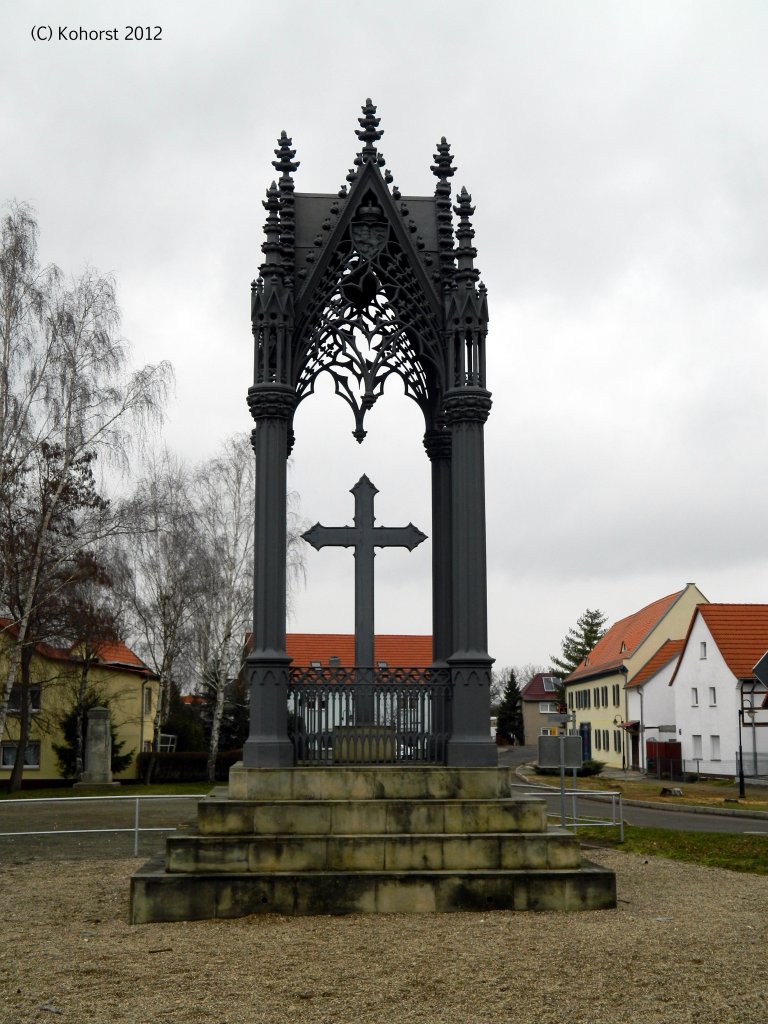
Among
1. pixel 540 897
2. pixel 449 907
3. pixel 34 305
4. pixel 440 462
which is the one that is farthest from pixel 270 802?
pixel 34 305

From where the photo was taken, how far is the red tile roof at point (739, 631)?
42.1 metres

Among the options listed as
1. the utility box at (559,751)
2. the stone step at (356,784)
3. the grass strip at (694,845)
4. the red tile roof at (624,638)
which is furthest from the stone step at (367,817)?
the red tile roof at (624,638)

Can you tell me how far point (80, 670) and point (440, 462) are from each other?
32321 millimetres

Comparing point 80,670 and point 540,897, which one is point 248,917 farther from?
point 80,670

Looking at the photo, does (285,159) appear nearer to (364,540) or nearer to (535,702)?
(364,540)

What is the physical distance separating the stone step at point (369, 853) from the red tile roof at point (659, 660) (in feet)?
149

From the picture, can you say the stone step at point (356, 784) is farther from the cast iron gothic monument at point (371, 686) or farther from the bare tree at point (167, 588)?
the bare tree at point (167, 588)

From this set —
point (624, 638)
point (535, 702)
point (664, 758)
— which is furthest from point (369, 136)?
point (535, 702)

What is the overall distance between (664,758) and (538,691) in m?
62.2

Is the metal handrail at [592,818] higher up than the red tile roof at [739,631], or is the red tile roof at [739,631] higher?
the red tile roof at [739,631]

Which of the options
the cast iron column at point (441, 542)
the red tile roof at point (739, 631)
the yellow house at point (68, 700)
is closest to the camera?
the cast iron column at point (441, 542)

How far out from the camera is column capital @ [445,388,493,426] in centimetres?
1031

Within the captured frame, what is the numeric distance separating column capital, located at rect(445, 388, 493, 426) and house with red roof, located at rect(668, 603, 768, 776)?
32.9 meters

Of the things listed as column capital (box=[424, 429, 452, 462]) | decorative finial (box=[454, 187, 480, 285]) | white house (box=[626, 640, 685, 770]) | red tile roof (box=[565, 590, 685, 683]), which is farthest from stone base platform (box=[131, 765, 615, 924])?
red tile roof (box=[565, 590, 685, 683])
